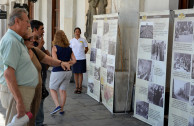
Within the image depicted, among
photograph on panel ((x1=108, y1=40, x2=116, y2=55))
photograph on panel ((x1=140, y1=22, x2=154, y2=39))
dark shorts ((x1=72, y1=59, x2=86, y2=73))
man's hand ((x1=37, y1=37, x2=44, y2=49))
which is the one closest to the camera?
man's hand ((x1=37, y1=37, x2=44, y2=49))

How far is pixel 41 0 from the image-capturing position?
14.8 metres

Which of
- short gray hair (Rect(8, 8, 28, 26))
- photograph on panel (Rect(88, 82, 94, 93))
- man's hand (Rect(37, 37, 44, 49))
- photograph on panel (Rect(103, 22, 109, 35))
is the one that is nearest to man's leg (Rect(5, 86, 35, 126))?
short gray hair (Rect(8, 8, 28, 26))

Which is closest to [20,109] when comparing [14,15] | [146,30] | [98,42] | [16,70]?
[16,70]

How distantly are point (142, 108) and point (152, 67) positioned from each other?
0.83 meters

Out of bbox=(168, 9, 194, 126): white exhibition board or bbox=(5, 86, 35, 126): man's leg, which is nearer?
bbox=(5, 86, 35, 126): man's leg

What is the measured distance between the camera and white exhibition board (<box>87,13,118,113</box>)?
6691mm

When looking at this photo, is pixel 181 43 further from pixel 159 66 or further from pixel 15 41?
pixel 15 41

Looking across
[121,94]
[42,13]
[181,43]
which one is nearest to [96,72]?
[121,94]

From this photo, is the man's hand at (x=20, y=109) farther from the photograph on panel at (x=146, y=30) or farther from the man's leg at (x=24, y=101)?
the photograph on panel at (x=146, y=30)

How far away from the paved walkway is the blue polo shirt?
2.62m

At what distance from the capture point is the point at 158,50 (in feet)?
17.8

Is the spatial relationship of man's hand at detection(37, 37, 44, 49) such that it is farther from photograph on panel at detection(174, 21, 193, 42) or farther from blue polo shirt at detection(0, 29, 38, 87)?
photograph on panel at detection(174, 21, 193, 42)

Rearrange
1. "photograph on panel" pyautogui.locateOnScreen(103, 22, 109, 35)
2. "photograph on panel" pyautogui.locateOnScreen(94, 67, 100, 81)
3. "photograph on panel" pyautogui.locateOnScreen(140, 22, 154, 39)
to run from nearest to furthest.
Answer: "photograph on panel" pyautogui.locateOnScreen(140, 22, 154, 39) < "photograph on panel" pyautogui.locateOnScreen(103, 22, 109, 35) < "photograph on panel" pyautogui.locateOnScreen(94, 67, 100, 81)

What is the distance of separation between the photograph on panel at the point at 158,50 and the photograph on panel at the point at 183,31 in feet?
1.14
